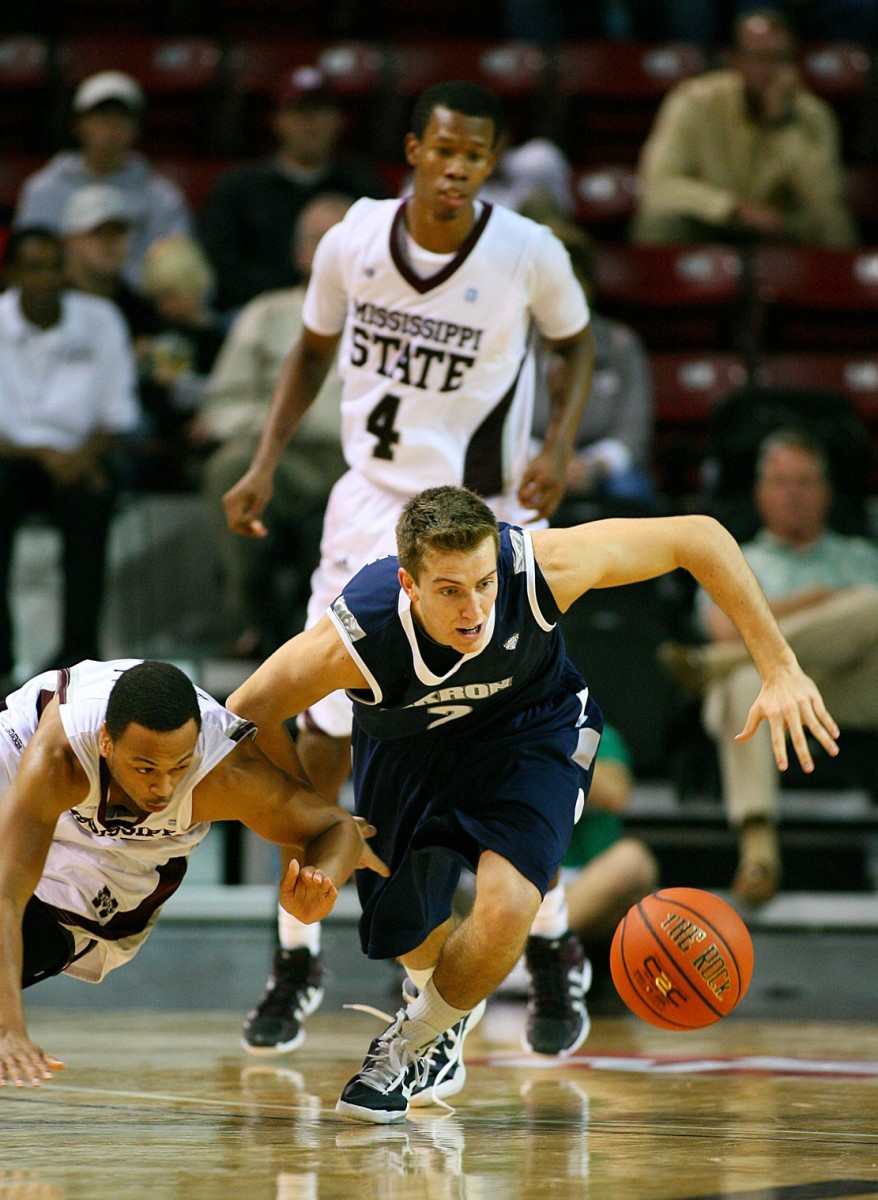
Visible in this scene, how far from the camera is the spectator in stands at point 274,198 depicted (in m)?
8.91

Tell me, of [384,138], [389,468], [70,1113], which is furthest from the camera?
[384,138]

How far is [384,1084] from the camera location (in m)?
4.00

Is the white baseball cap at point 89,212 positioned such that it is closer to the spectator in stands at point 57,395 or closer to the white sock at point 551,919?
the spectator in stands at point 57,395

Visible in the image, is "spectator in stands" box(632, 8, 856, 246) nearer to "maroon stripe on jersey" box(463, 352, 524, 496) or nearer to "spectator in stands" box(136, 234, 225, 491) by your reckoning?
"spectator in stands" box(136, 234, 225, 491)

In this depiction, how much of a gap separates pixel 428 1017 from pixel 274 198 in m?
5.75

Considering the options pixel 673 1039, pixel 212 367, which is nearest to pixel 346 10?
pixel 212 367

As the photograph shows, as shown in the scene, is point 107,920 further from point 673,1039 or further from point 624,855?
point 624,855

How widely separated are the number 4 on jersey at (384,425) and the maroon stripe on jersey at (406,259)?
0.32 m

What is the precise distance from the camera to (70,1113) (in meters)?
4.09

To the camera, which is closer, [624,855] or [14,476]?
[624,855]

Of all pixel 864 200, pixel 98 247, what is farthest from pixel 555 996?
pixel 864 200

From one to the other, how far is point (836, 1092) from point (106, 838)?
1843 millimetres

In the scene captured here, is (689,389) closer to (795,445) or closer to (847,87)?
(795,445)

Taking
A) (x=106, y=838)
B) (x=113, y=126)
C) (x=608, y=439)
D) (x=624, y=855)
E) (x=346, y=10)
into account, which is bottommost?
(x=624, y=855)
